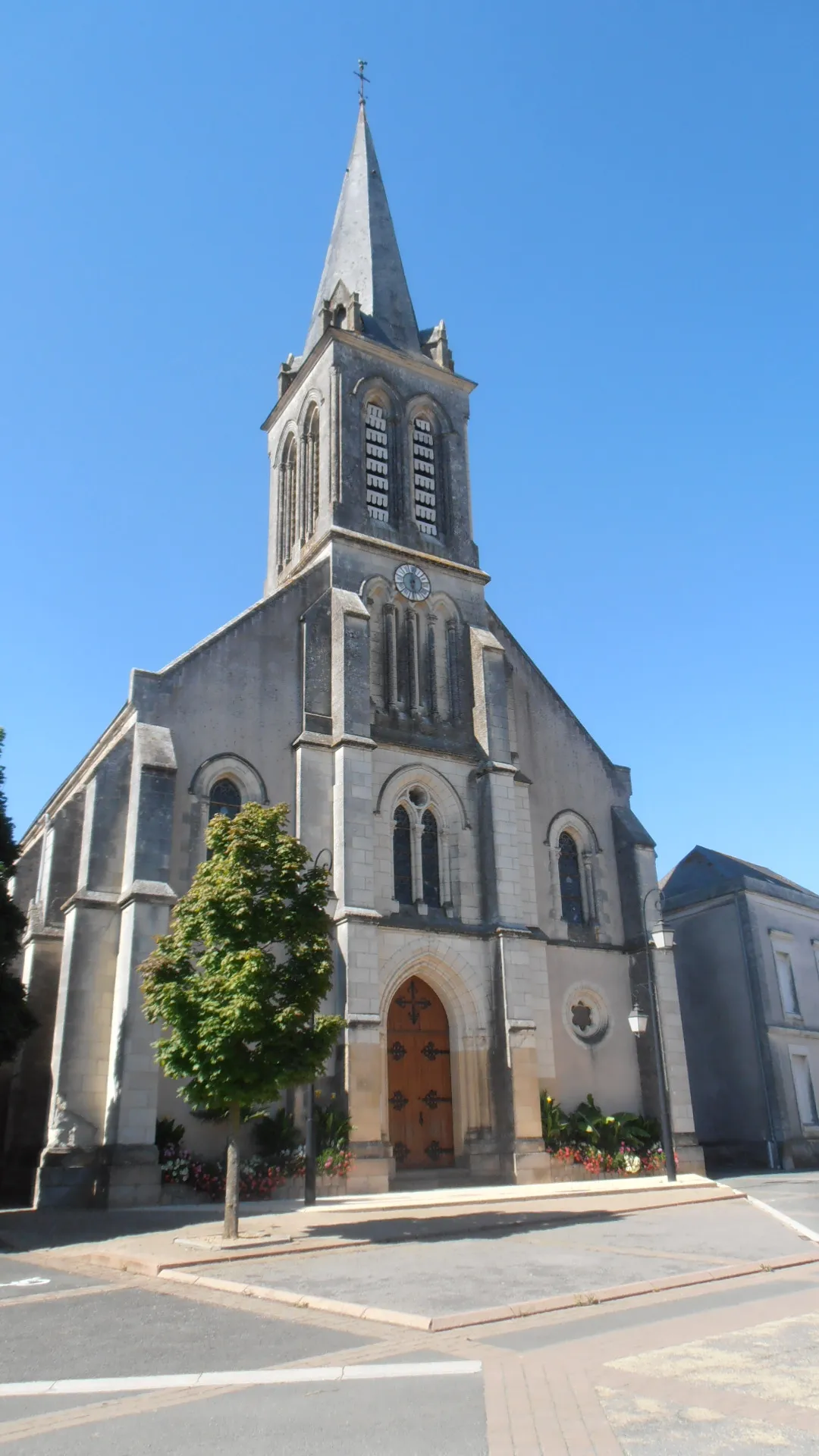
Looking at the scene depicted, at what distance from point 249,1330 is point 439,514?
863 inches

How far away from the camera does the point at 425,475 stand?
1084 inches

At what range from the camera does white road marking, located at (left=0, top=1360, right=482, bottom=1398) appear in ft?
20.9

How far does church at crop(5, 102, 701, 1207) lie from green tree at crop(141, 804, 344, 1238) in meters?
3.90

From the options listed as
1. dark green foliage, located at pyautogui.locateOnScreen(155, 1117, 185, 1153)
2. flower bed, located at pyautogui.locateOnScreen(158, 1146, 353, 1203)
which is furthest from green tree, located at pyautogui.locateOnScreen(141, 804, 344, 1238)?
dark green foliage, located at pyautogui.locateOnScreen(155, 1117, 185, 1153)

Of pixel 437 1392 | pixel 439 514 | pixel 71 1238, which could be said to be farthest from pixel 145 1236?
pixel 439 514

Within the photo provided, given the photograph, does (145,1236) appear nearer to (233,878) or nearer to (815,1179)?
(233,878)

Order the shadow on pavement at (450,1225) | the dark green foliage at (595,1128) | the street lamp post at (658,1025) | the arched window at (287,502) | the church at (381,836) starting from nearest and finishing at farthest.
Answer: the shadow on pavement at (450,1225), the church at (381,836), the street lamp post at (658,1025), the dark green foliage at (595,1128), the arched window at (287,502)

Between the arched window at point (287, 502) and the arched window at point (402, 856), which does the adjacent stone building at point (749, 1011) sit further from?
the arched window at point (287, 502)

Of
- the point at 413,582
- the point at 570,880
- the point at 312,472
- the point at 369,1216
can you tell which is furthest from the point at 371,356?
the point at 369,1216

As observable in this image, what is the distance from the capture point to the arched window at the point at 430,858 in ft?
75.0

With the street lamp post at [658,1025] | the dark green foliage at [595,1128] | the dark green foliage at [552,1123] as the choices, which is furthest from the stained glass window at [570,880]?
the dark green foliage at [552,1123]

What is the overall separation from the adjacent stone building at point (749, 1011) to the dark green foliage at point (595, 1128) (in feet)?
16.5

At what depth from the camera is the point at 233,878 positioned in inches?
567

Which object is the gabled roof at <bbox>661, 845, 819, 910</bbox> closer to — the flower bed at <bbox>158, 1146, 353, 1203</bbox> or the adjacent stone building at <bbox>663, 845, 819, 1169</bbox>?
the adjacent stone building at <bbox>663, 845, 819, 1169</bbox>
